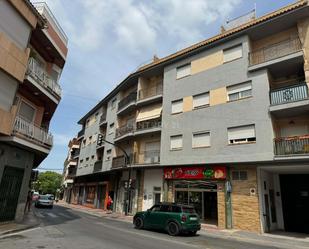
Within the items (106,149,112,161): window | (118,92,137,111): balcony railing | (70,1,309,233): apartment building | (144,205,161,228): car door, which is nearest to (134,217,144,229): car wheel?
(144,205,161,228): car door

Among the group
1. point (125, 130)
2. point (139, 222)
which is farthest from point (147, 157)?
point (139, 222)

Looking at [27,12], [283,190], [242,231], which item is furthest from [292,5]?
[27,12]

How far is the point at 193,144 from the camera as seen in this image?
2156 cm

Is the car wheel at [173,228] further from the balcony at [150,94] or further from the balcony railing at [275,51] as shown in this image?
the balcony at [150,94]

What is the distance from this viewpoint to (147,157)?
26328 millimetres

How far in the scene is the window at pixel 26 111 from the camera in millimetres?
16517

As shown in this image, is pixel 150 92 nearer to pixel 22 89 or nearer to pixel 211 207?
pixel 211 207

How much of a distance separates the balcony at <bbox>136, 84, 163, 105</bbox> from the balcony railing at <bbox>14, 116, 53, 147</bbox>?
11.4m

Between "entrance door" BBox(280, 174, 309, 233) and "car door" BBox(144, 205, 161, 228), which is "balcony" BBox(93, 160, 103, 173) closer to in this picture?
"car door" BBox(144, 205, 161, 228)

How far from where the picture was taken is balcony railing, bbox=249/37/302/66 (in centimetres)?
1841

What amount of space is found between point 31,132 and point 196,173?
12.2 metres

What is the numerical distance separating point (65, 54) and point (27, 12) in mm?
4932

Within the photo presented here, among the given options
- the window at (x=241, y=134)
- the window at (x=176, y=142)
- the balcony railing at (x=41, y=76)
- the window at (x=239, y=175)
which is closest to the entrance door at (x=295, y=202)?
the window at (x=239, y=175)

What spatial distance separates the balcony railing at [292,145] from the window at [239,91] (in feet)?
13.5
